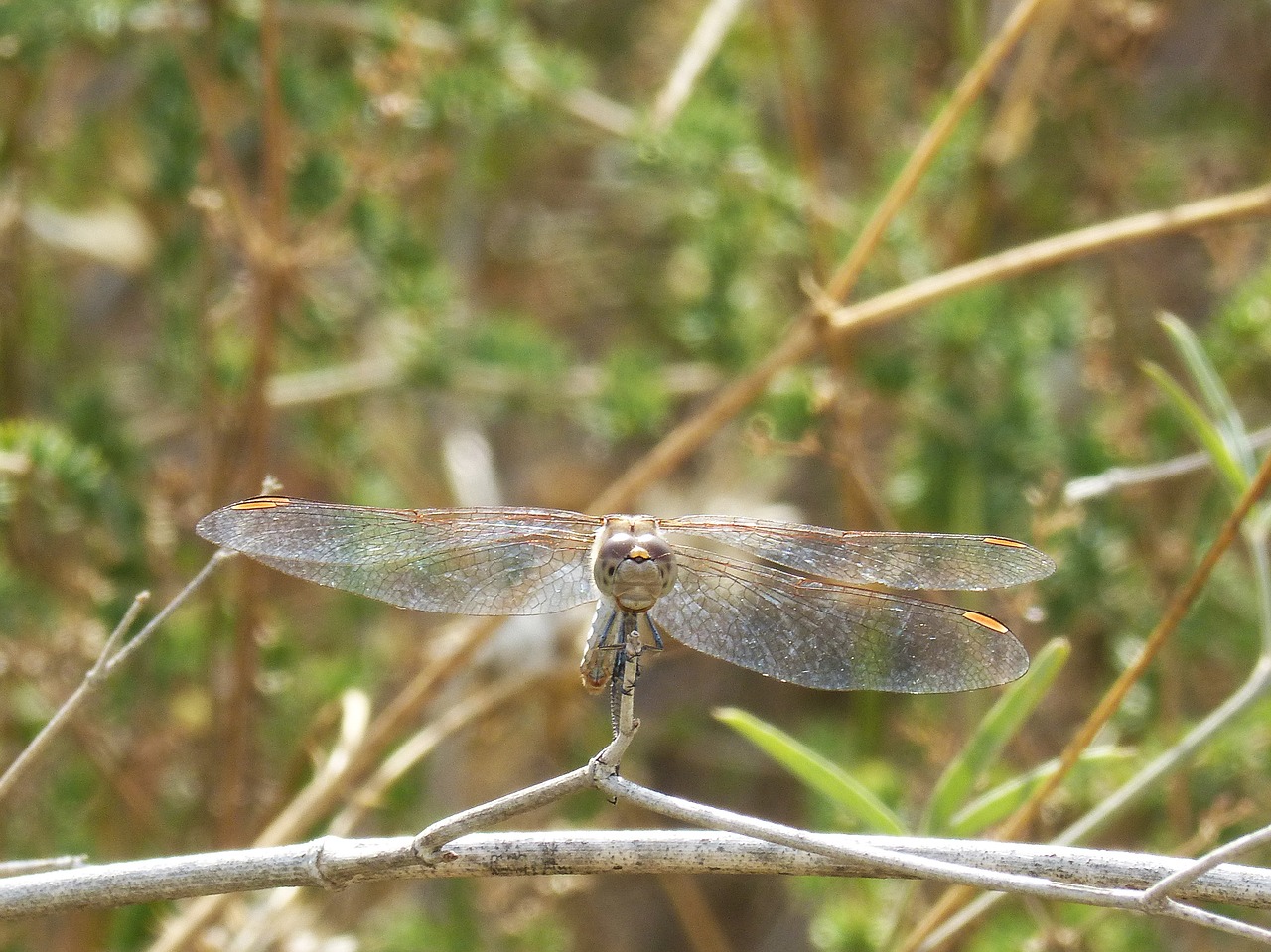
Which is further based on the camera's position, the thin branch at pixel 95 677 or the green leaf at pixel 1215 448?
the green leaf at pixel 1215 448

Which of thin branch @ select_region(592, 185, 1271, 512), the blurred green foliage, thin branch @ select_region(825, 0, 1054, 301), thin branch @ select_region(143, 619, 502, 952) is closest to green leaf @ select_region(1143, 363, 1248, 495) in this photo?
the blurred green foliage

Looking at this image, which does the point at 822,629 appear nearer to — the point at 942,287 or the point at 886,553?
the point at 886,553

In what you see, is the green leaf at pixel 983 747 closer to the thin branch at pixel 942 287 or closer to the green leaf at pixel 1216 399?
the green leaf at pixel 1216 399

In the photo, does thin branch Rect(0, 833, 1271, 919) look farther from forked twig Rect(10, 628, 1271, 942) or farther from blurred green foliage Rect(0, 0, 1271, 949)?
blurred green foliage Rect(0, 0, 1271, 949)

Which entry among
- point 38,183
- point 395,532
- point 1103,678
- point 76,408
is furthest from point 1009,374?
point 38,183

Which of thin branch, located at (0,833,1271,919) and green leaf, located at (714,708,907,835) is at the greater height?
green leaf, located at (714,708,907,835)

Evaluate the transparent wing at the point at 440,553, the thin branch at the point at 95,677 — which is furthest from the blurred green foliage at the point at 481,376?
the thin branch at the point at 95,677
